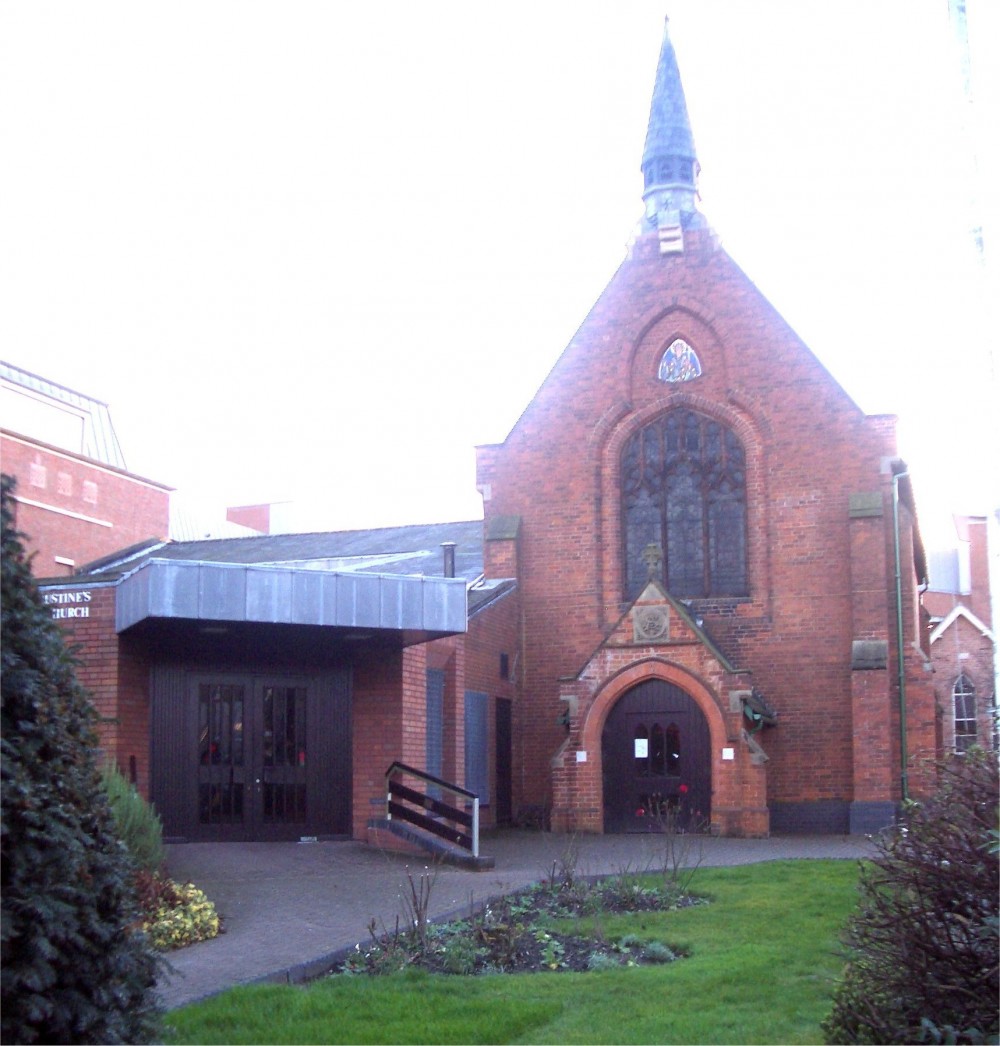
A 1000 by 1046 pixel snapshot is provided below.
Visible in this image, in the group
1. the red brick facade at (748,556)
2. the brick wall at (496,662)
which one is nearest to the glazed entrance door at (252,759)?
the brick wall at (496,662)

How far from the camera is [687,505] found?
92.0 feet

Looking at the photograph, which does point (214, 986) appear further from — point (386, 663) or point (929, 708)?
point (929, 708)

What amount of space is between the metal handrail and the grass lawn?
21.3 feet

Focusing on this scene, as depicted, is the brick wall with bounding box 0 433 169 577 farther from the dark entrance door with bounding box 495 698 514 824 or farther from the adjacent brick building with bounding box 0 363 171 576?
the dark entrance door with bounding box 495 698 514 824

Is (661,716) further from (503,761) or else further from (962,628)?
(962,628)

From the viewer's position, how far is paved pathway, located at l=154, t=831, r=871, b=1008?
9.80m

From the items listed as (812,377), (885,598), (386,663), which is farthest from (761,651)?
(386,663)

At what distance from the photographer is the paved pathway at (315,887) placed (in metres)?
9.80

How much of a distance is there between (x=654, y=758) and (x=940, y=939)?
19.4 metres

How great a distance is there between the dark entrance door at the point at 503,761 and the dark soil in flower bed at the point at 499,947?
1503 centimetres

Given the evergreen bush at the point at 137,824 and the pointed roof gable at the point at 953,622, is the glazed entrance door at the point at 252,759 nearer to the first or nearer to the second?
the evergreen bush at the point at 137,824

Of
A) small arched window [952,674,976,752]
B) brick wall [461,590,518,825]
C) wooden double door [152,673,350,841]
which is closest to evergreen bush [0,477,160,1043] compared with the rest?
wooden double door [152,673,350,841]

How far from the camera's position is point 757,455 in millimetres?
27297

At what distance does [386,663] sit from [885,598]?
11339 millimetres
